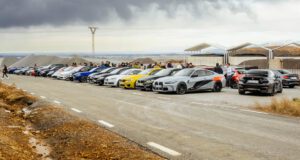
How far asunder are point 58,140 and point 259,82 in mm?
14445

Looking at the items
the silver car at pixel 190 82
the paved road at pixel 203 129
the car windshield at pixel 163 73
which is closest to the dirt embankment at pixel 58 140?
the paved road at pixel 203 129

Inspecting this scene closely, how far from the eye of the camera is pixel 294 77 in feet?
96.7

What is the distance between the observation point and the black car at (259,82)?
2162cm

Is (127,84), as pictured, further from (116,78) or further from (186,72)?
(186,72)

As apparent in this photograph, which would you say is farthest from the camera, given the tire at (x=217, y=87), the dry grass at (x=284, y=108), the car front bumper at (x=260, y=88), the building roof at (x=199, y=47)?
the building roof at (x=199, y=47)

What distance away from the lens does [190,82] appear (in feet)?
76.4

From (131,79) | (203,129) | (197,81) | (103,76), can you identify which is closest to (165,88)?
(197,81)

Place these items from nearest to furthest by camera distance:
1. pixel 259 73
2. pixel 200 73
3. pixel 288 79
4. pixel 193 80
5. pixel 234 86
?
pixel 259 73 → pixel 193 80 → pixel 200 73 → pixel 234 86 → pixel 288 79

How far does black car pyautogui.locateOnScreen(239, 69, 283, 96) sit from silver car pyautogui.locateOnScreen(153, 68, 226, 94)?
91.5 inches

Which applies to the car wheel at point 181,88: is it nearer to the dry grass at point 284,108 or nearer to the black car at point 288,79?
the dry grass at point 284,108

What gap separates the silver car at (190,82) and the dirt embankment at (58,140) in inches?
394

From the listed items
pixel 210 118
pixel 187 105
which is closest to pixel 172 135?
pixel 210 118

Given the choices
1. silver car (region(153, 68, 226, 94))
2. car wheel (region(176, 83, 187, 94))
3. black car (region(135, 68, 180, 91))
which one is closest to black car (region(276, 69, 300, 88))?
silver car (region(153, 68, 226, 94))

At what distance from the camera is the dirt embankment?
25.0 feet
